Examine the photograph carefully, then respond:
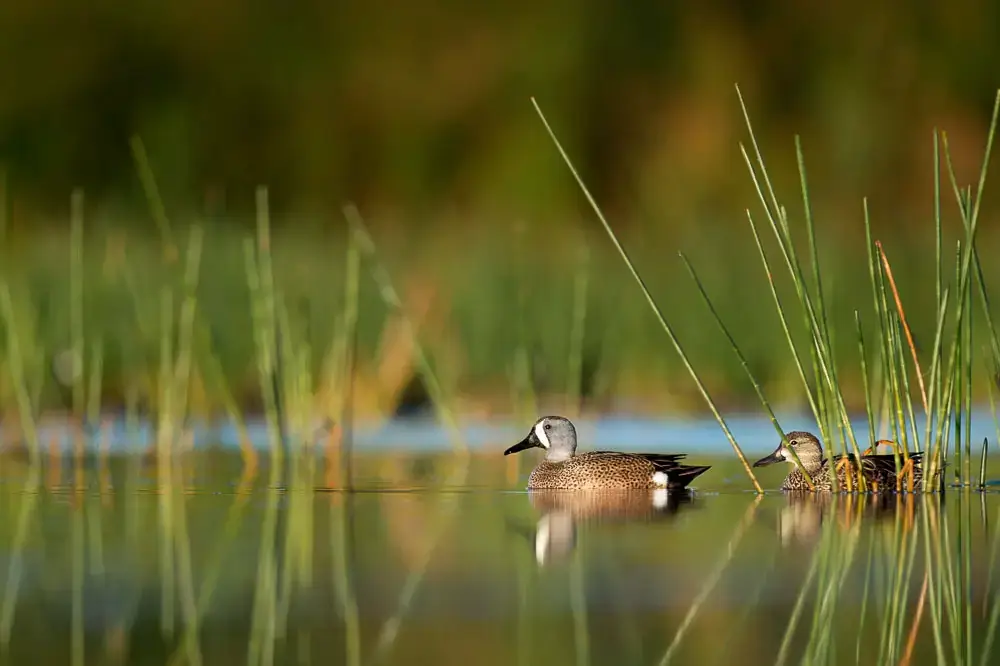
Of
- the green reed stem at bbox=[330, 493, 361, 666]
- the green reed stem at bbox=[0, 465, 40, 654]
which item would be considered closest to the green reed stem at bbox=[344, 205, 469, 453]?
the green reed stem at bbox=[330, 493, 361, 666]

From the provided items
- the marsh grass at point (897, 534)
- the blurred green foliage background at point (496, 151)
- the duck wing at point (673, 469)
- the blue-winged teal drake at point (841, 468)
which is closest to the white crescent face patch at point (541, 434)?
the duck wing at point (673, 469)

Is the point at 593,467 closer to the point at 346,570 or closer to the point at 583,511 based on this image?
the point at 583,511

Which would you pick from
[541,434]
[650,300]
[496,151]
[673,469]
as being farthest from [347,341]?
[496,151]

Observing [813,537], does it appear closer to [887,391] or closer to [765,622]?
[887,391]

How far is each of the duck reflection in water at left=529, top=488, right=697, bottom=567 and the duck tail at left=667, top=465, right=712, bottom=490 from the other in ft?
0.12

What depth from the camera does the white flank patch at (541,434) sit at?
9.59 m

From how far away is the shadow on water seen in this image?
523cm

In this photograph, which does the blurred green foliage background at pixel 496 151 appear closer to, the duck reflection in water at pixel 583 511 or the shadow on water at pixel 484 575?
the duck reflection in water at pixel 583 511

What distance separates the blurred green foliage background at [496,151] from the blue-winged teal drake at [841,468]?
310cm

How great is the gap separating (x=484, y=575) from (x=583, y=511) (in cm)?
195

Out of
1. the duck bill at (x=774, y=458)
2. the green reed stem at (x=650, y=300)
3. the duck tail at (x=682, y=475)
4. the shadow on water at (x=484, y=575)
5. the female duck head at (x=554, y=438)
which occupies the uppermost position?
the green reed stem at (x=650, y=300)

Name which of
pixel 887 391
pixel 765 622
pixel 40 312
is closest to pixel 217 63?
pixel 40 312

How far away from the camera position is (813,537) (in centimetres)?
717

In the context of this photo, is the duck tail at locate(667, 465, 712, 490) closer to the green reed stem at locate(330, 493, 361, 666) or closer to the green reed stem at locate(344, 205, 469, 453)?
the green reed stem at locate(330, 493, 361, 666)
